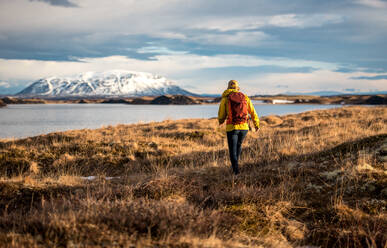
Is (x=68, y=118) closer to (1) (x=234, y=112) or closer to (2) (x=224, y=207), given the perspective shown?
(1) (x=234, y=112)

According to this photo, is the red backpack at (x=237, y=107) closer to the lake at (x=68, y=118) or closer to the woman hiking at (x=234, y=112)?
the woman hiking at (x=234, y=112)

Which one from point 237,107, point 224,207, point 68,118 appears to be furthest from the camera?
point 68,118

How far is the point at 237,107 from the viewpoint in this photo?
27.8 feet

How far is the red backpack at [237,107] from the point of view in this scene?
27.8 feet

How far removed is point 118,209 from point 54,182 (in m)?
3.99

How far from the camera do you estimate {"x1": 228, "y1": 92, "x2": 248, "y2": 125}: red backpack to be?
27.8 feet

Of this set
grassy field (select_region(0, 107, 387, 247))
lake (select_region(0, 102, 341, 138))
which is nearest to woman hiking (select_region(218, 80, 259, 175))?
grassy field (select_region(0, 107, 387, 247))

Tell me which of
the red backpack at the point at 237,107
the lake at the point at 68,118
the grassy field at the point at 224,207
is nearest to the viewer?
the grassy field at the point at 224,207

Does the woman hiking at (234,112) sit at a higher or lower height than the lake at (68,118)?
higher

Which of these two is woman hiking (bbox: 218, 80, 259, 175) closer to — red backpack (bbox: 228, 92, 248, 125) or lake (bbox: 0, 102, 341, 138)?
red backpack (bbox: 228, 92, 248, 125)

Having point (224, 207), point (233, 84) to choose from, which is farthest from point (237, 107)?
point (224, 207)

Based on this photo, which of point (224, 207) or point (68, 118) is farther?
point (68, 118)

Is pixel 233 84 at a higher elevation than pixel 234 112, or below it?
higher

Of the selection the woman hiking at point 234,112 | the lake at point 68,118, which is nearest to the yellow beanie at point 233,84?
the woman hiking at point 234,112
